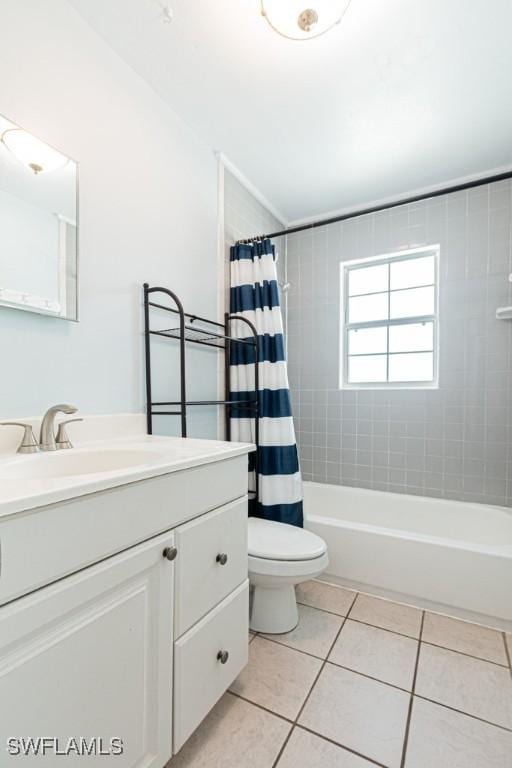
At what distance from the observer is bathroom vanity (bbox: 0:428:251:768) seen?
1.85 ft

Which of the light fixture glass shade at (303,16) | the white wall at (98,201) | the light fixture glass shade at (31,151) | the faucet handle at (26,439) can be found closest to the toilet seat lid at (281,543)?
the white wall at (98,201)

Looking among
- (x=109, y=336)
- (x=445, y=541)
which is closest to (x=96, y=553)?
(x=109, y=336)

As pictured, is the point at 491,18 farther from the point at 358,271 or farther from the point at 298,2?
the point at 358,271

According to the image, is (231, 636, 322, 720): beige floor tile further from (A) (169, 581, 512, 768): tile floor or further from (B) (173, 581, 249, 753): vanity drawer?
(B) (173, 581, 249, 753): vanity drawer

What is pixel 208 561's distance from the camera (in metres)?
0.97

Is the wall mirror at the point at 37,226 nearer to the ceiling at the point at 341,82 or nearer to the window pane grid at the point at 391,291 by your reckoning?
the ceiling at the point at 341,82

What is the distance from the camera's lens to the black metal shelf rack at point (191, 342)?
4.72 feet

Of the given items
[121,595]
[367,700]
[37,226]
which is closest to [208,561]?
[121,595]

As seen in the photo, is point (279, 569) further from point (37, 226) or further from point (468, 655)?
point (37, 226)

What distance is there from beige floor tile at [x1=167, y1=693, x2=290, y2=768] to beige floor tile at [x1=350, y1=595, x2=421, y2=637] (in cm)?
67

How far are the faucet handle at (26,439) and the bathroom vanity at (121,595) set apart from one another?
0.06 metres

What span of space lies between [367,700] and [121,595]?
3.22ft

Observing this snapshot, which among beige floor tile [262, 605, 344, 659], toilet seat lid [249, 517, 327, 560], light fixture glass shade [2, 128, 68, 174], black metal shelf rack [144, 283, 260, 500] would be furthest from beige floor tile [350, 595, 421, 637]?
light fixture glass shade [2, 128, 68, 174]

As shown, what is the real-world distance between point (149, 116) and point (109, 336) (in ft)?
3.36
